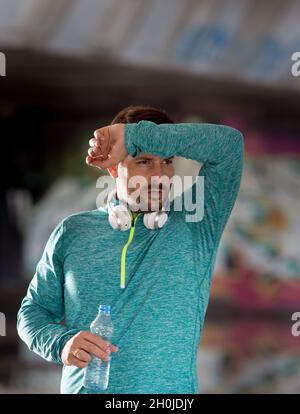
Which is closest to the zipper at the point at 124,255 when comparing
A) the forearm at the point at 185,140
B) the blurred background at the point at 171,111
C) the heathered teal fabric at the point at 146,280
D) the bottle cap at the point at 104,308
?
the heathered teal fabric at the point at 146,280

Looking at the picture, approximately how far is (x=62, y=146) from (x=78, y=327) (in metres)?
9.86

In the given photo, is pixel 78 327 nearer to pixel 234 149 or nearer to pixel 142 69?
pixel 234 149

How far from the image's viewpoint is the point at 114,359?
1669mm

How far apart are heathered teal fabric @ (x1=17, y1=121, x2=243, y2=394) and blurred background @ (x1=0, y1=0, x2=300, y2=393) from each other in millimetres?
5713

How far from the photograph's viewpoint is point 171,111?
11273mm

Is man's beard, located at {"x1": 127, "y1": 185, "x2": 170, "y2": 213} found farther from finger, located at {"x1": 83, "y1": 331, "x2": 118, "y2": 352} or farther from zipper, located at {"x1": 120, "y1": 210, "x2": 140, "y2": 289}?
finger, located at {"x1": 83, "y1": 331, "x2": 118, "y2": 352}

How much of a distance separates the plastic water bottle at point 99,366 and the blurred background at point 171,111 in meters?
5.79

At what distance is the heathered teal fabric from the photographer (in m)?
1.65

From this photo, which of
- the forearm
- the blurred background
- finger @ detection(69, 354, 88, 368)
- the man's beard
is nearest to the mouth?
the man's beard

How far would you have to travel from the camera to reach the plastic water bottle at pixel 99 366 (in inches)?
63.5

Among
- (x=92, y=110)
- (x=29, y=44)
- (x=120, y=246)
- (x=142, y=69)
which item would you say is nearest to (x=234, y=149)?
(x=120, y=246)

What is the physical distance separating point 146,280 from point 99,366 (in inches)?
7.8

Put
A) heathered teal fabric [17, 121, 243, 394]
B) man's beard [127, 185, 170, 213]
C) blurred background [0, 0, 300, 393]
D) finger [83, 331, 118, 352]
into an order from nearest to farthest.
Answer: finger [83, 331, 118, 352]
heathered teal fabric [17, 121, 243, 394]
man's beard [127, 185, 170, 213]
blurred background [0, 0, 300, 393]

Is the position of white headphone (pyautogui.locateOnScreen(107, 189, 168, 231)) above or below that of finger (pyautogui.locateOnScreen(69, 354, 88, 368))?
above
